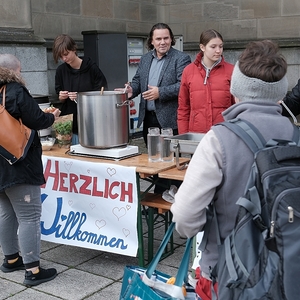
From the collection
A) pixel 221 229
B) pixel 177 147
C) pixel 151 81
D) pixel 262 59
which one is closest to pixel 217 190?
pixel 221 229

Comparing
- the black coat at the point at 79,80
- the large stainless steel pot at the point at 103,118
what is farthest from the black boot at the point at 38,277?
the black coat at the point at 79,80

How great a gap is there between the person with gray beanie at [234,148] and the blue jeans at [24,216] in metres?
1.90

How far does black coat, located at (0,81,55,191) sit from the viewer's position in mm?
3539

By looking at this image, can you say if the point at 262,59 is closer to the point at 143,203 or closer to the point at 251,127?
the point at 251,127

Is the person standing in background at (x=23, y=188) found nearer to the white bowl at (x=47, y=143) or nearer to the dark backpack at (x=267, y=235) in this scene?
the white bowl at (x=47, y=143)

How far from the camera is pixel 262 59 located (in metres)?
2.04

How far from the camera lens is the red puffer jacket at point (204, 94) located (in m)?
4.35

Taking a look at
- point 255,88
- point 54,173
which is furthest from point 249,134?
point 54,173

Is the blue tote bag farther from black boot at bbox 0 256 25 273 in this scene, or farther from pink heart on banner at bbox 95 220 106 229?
black boot at bbox 0 256 25 273

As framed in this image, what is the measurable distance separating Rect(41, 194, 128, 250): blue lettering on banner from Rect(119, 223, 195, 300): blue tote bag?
137 cm

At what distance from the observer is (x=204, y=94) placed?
4.39m

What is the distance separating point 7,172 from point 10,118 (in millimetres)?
385

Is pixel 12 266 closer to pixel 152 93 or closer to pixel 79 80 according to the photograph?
pixel 152 93

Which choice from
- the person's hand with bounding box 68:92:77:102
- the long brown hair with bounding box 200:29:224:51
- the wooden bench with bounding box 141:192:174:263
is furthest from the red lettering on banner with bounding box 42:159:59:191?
the long brown hair with bounding box 200:29:224:51
